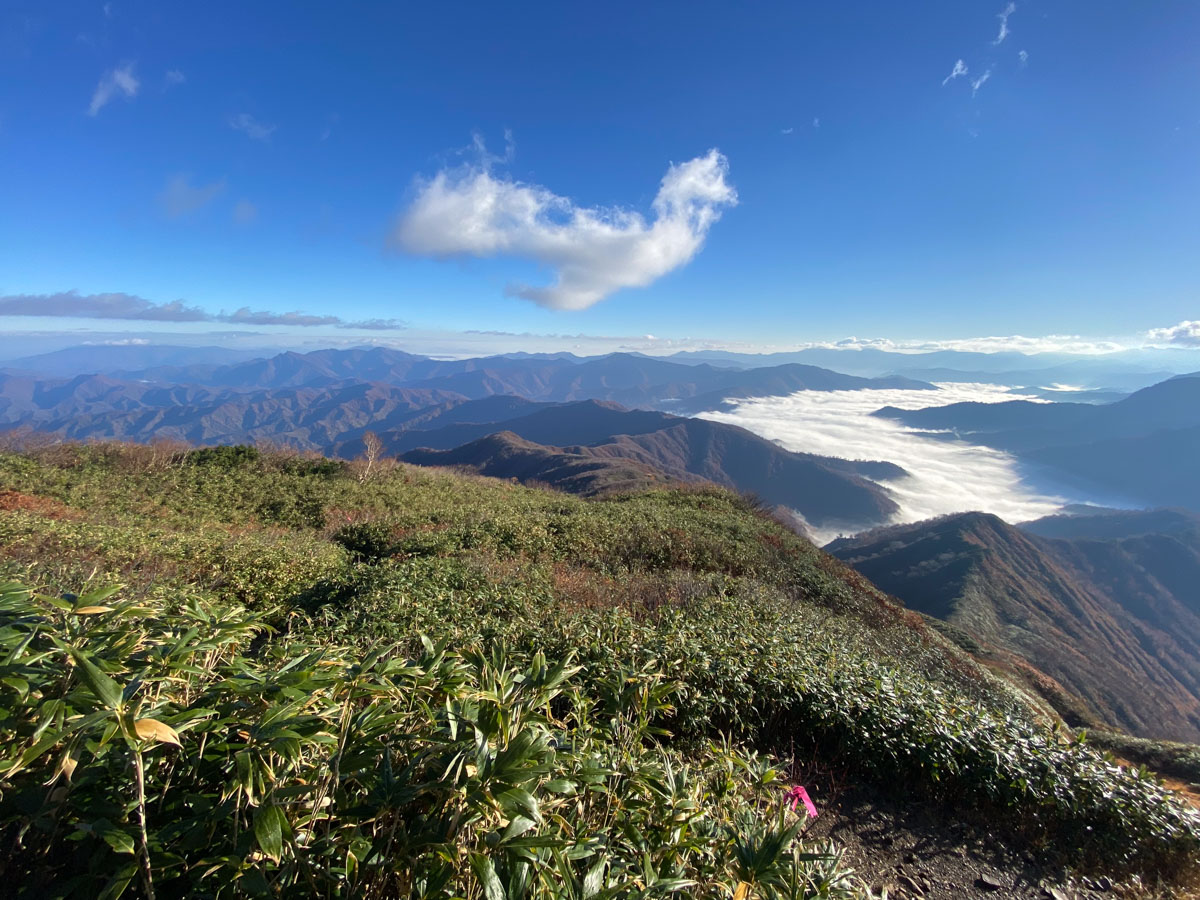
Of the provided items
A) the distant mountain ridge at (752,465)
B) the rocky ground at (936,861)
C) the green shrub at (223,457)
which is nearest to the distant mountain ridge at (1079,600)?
the rocky ground at (936,861)

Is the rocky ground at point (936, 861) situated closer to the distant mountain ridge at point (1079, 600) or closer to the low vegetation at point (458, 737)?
the low vegetation at point (458, 737)

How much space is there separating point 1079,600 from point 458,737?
3957 inches

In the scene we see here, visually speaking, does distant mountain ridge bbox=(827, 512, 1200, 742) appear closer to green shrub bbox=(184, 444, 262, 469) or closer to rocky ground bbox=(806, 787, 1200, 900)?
rocky ground bbox=(806, 787, 1200, 900)

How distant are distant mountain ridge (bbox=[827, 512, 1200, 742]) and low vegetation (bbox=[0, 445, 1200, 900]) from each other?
30938mm

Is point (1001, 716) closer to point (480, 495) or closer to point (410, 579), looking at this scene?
point (410, 579)

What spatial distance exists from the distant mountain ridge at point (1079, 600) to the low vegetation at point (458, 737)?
30938mm

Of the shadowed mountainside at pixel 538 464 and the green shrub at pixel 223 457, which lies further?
the shadowed mountainside at pixel 538 464

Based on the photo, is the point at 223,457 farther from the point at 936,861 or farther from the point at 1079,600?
the point at 1079,600

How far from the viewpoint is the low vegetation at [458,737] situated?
108 centimetres

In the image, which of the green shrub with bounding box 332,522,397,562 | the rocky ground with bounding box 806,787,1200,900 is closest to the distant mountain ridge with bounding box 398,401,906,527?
the green shrub with bounding box 332,522,397,562

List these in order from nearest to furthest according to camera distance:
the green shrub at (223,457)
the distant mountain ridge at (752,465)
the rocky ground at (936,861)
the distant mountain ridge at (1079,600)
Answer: the rocky ground at (936,861) → the green shrub at (223,457) → the distant mountain ridge at (1079,600) → the distant mountain ridge at (752,465)

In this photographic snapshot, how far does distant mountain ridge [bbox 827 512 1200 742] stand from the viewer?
137 feet

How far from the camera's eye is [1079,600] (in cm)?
6912

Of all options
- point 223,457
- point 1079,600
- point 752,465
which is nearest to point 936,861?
point 223,457
